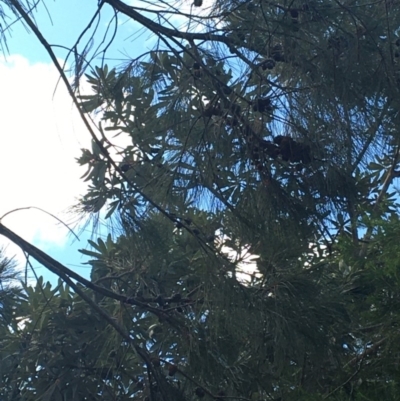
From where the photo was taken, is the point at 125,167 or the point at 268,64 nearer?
the point at 268,64

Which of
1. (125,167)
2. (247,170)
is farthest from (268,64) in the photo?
(125,167)

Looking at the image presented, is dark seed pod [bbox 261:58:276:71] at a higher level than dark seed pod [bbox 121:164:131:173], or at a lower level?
lower

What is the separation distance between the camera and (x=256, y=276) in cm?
298

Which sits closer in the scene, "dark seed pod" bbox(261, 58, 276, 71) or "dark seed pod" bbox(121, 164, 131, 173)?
"dark seed pod" bbox(261, 58, 276, 71)

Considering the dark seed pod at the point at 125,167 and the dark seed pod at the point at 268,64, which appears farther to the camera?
the dark seed pod at the point at 125,167

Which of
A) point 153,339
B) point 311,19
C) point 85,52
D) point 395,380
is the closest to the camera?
point 85,52

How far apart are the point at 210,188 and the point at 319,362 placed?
2.96 ft

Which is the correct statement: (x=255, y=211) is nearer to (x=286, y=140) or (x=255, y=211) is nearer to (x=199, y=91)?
(x=286, y=140)

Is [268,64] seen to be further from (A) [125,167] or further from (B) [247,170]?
(A) [125,167]

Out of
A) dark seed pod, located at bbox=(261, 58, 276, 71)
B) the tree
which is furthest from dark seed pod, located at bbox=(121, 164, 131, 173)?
dark seed pod, located at bbox=(261, 58, 276, 71)

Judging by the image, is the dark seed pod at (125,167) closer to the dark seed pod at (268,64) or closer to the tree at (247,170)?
the tree at (247,170)

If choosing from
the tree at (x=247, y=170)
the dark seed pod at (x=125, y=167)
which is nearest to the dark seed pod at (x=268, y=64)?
the tree at (x=247, y=170)

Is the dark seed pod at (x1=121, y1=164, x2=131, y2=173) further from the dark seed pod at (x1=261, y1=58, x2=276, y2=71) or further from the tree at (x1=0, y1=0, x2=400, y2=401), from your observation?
the dark seed pod at (x1=261, y1=58, x2=276, y2=71)

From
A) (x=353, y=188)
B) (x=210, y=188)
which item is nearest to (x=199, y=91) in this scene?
(x=210, y=188)
